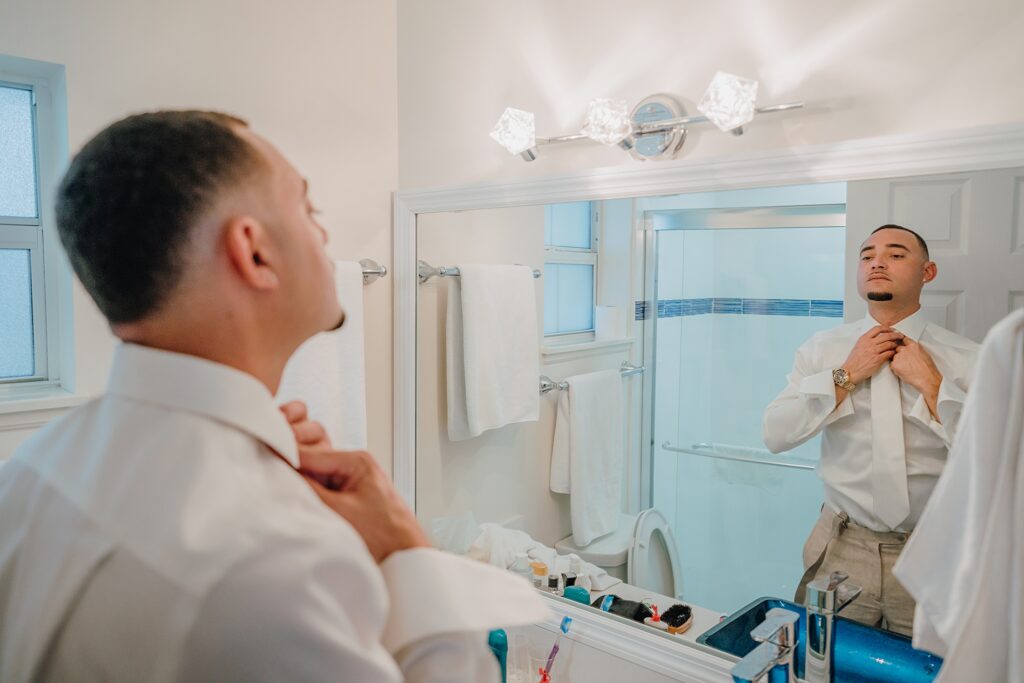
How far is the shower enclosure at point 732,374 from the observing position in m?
1.24

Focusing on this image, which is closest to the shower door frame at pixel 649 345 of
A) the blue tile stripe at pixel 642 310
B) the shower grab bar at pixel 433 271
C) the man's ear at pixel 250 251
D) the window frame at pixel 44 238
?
the blue tile stripe at pixel 642 310

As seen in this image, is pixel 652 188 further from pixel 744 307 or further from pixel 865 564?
pixel 865 564

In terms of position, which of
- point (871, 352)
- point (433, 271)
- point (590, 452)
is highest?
A: point (433, 271)

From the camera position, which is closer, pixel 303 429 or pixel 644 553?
pixel 303 429

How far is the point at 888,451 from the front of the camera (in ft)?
3.77

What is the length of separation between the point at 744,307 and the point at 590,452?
0.42 m

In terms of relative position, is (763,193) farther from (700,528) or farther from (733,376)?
(700,528)

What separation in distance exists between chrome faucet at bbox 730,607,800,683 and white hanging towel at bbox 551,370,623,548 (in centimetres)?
39

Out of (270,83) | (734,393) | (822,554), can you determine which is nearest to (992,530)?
(822,554)

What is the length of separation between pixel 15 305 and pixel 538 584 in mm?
1110

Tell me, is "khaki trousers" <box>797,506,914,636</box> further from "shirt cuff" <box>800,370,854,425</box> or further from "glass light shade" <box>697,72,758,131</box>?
"glass light shade" <box>697,72,758,131</box>

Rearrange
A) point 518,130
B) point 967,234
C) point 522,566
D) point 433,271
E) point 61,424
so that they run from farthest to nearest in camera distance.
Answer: point 433,271, point 522,566, point 518,130, point 967,234, point 61,424

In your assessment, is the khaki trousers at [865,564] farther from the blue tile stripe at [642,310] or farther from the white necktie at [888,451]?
the blue tile stripe at [642,310]

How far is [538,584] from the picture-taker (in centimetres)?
160
